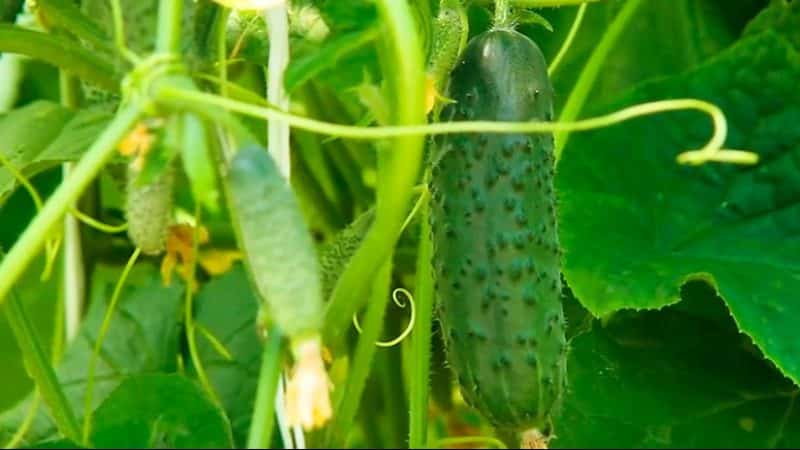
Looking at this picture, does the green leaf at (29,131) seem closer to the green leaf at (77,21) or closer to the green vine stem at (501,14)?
the green leaf at (77,21)

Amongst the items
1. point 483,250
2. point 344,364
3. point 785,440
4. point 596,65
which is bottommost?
point 785,440

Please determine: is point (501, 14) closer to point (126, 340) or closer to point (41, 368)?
point (41, 368)

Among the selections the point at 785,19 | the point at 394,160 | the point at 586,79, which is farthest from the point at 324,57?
the point at 785,19

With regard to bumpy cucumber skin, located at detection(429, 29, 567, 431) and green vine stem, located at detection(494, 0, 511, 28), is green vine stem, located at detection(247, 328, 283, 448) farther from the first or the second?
green vine stem, located at detection(494, 0, 511, 28)

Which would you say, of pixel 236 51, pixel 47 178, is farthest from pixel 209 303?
pixel 236 51

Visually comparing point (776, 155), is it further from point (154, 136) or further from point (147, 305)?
point (154, 136)

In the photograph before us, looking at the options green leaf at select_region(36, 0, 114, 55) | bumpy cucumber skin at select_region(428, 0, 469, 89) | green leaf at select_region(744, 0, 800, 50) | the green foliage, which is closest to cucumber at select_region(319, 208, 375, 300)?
the green foliage
